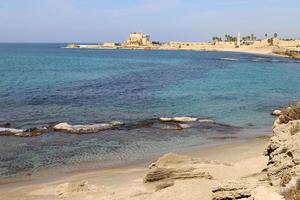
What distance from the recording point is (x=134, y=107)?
41969 millimetres

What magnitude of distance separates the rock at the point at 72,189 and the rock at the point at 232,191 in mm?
6833

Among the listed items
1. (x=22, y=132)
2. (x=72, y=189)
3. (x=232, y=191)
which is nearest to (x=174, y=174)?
(x=72, y=189)

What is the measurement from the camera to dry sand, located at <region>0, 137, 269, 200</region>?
15.6m

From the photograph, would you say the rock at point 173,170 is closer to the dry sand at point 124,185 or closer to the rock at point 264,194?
the dry sand at point 124,185

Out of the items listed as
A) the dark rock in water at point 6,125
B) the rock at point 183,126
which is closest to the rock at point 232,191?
the rock at point 183,126

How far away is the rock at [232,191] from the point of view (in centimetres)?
1125

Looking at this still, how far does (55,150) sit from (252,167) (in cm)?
1226

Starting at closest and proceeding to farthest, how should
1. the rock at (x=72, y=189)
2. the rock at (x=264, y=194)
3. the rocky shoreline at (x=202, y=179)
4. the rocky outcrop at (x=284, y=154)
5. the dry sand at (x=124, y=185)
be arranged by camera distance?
1. the rock at (x=264, y=194)
2. the rocky shoreline at (x=202, y=179)
3. the rocky outcrop at (x=284, y=154)
4. the dry sand at (x=124, y=185)
5. the rock at (x=72, y=189)

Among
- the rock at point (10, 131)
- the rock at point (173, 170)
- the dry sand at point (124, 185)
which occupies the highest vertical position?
the rock at point (173, 170)

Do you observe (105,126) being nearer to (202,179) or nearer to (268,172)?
(202,179)

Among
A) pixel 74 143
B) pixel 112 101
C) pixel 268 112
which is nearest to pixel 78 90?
pixel 112 101

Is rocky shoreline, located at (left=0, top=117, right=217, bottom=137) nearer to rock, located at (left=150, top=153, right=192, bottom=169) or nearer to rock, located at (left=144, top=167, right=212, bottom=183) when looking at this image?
rock, located at (left=150, top=153, right=192, bottom=169)

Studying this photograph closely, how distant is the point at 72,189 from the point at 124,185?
2.17 m

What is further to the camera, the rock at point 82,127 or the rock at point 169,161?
the rock at point 82,127
